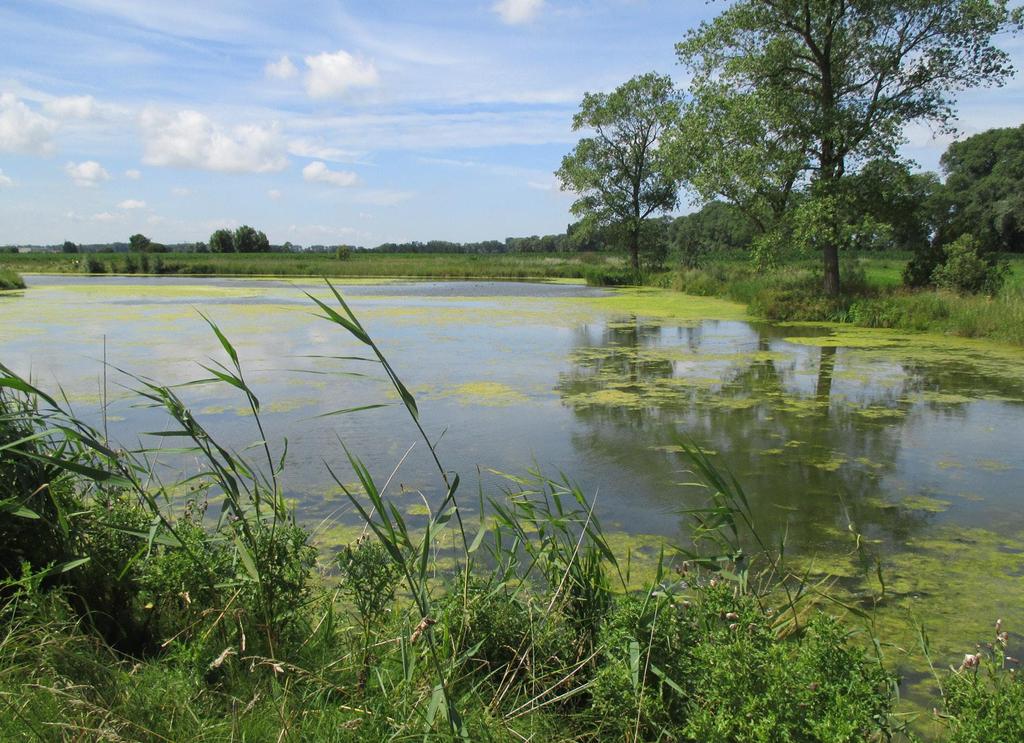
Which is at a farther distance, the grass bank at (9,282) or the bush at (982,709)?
the grass bank at (9,282)

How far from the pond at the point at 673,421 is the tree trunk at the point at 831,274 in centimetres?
173

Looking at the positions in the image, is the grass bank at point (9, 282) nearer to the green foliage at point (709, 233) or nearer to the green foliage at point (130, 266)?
the green foliage at point (130, 266)

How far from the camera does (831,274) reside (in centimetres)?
1325

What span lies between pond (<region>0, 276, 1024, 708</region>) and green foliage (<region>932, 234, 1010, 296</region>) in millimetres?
2354

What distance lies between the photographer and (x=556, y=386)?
6902 mm

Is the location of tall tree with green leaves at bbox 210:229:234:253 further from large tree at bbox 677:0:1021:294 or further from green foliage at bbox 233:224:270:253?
large tree at bbox 677:0:1021:294

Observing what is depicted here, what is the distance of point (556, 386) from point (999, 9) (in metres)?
10.3

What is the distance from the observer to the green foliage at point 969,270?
11.7m

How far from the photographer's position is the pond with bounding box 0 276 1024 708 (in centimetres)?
325

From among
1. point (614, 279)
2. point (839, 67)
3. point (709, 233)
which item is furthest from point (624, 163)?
point (709, 233)

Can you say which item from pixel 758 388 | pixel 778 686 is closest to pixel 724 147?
pixel 758 388

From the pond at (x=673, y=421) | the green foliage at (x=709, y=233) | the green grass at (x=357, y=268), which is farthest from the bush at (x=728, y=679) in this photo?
the green foliage at (x=709, y=233)

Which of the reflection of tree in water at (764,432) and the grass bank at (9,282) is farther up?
the grass bank at (9,282)

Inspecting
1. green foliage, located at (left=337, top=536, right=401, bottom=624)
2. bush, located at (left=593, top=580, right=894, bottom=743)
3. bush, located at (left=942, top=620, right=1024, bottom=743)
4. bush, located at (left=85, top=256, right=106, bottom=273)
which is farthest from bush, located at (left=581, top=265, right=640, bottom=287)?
bush, located at (left=942, top=620, right=1024, bottom=743)
